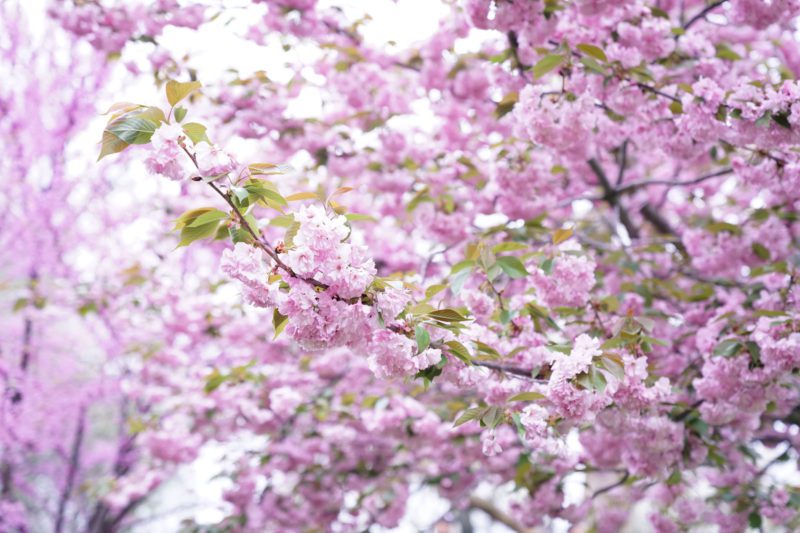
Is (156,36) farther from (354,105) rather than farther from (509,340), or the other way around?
(509,340)

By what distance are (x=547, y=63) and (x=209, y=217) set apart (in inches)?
52.0

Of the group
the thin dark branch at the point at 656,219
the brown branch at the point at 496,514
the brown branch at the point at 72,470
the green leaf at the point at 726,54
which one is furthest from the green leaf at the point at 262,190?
the brown branch at the point at 496,514

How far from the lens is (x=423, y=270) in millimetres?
2553

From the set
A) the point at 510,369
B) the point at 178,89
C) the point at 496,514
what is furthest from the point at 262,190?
the point at 496,514

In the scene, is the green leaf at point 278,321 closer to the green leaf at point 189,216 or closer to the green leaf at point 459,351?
the green leaf at point 189,216

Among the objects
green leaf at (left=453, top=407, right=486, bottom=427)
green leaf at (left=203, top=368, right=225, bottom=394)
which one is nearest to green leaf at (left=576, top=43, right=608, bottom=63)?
green leaf at (left=453, top=407, right=486, bottom=427)

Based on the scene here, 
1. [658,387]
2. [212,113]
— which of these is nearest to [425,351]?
[658,387]

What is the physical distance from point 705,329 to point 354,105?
259 cm

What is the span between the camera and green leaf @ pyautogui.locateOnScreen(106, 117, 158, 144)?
126 centimetres

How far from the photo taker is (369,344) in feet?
4.85

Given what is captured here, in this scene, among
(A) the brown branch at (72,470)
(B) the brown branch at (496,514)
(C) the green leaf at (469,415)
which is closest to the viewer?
(C) the green leaf at (469,415)

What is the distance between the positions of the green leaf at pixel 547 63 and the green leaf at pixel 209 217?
127 cm

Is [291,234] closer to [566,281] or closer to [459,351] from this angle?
[459,351]

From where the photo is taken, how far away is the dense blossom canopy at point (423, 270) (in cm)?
154
